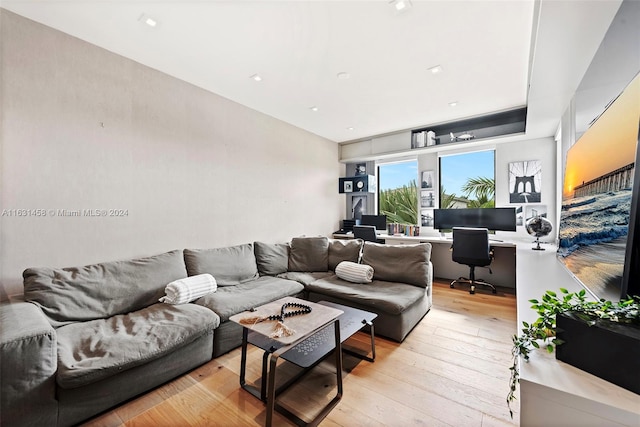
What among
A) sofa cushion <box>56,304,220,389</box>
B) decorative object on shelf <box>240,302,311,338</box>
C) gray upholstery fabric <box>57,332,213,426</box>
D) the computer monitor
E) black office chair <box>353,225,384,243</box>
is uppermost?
the computer monitor

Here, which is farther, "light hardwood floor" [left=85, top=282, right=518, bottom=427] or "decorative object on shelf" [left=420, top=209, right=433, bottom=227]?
"decorative object on shelf" [left=420, top=209, right=433, bottom=227]

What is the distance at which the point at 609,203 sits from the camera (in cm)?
119

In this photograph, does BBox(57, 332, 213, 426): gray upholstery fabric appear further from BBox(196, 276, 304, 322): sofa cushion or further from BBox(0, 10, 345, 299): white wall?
BBox(0, 10, 345, 299): white wall

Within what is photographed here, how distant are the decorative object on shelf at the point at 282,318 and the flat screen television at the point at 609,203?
1.59 m

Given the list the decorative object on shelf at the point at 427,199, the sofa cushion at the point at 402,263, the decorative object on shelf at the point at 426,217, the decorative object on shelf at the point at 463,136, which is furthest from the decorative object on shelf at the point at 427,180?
the sofa cushion at the point at 402,263

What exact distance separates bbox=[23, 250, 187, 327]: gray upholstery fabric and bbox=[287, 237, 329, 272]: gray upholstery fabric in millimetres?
1539

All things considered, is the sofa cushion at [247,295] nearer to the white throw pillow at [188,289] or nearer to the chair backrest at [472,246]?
the white throw pillow at [188,289]

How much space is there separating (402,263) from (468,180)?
2532 millimetres

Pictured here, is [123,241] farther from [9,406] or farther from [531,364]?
[531,364]

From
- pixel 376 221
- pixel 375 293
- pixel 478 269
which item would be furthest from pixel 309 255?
pixel 478 269

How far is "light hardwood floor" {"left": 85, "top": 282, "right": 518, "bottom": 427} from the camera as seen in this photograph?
152cm


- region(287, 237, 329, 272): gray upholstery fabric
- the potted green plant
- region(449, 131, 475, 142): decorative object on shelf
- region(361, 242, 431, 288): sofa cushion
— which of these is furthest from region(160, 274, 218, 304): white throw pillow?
region(449, 131, 475, 142): decorative object on shelf

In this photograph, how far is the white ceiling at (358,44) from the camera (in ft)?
5.98

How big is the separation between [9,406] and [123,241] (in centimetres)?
144
